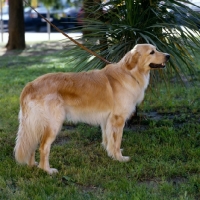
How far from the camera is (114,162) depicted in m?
4.55

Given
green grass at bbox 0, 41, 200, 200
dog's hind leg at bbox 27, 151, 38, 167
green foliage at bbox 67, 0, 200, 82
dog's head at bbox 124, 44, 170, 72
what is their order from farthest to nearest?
green foliage at bbox 67, 0, 200, 82, dog's head at bbox 124, 44, 170, 72, dog's hind leg at bbox 27, 151, 38, 167, green grass at bbox 0, 41, 200, 200

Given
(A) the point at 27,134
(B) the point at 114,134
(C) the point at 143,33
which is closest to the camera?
(A) the point at 27,134

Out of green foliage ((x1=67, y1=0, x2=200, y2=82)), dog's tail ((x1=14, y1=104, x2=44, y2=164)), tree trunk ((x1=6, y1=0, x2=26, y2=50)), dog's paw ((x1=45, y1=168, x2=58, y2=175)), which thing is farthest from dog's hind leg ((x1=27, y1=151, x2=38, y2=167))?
tree trunk ((x1=6, y1=0, x2=26, y2=50))

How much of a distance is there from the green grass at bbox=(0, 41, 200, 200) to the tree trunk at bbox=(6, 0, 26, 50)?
9163mm

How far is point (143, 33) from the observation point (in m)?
5.44

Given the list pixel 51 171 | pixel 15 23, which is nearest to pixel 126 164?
pixel 51 171

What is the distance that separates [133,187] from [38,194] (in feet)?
3.05

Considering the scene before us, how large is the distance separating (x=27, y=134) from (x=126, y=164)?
118 cm

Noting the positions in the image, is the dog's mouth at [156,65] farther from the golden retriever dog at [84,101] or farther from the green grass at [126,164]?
the green grass at [126,164]

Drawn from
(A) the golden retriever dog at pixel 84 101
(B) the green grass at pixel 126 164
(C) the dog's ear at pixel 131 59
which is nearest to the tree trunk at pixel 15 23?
(B) the green grass at pixel 126 164

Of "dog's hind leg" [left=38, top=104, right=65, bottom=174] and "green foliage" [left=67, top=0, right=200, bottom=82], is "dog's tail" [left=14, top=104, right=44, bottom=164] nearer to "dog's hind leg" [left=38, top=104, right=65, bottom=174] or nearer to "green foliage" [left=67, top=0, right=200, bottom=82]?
"dog's hind leg" [left=38, top=104, right=65, bottom=174]

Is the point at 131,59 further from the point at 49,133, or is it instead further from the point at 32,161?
the point at 32,161

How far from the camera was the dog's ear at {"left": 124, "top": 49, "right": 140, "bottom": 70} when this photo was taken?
15.0ft

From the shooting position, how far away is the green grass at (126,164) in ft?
12.2
